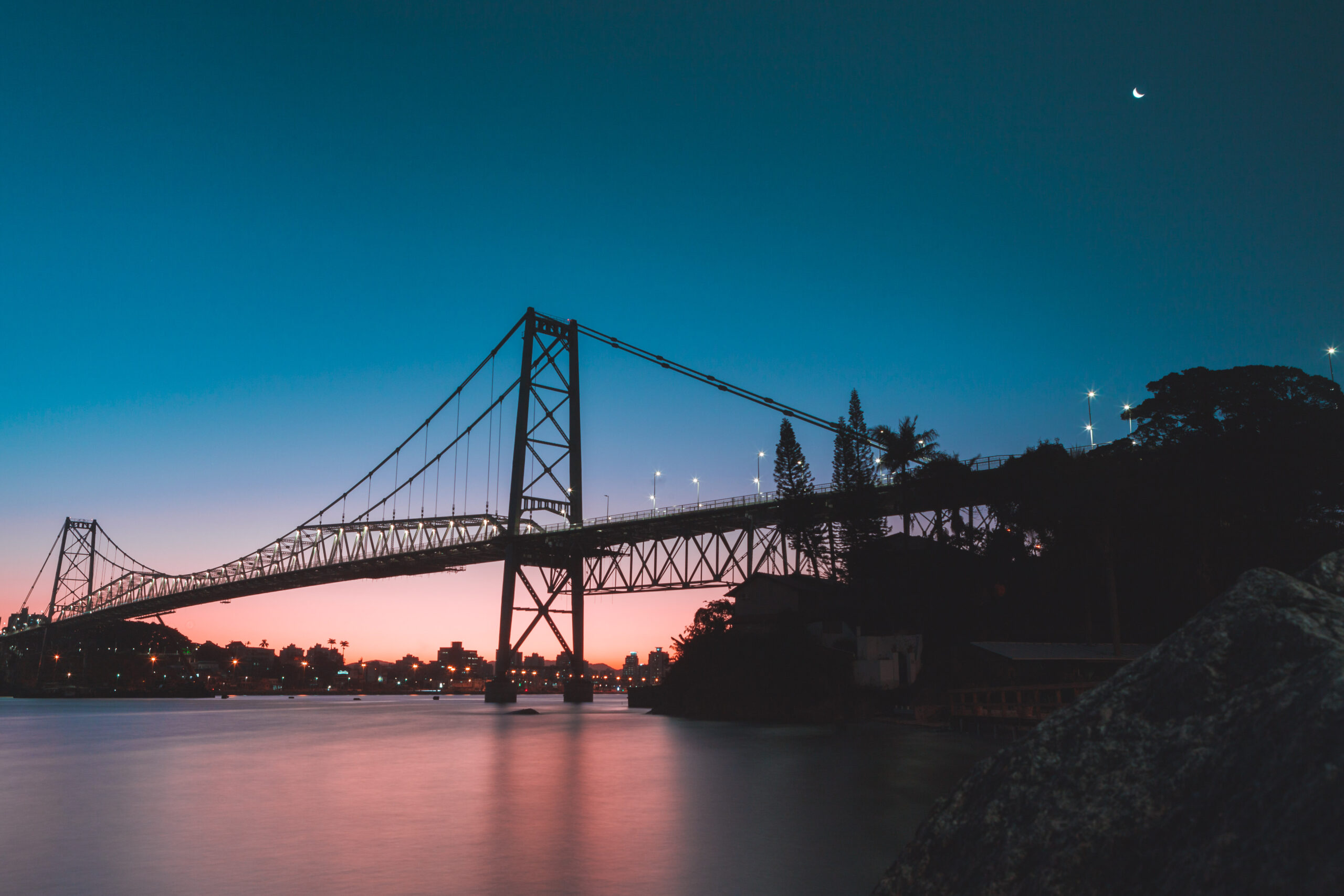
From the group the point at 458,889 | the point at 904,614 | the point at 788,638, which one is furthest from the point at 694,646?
the point at 458,889

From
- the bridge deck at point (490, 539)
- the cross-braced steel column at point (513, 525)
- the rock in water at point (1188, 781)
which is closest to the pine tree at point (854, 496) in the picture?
the bridge deck at point (490, 539)

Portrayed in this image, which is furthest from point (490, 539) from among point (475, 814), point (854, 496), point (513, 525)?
point (475, 814)

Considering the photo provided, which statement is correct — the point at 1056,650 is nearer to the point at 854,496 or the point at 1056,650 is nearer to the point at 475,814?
the point at 854,496

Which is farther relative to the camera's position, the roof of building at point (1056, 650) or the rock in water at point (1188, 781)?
the roof of building at point (1056, 650)

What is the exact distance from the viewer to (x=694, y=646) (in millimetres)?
60188

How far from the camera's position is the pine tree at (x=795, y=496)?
206 feet

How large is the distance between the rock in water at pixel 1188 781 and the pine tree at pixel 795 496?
5862cm

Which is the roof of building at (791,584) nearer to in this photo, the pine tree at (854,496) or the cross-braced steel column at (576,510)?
the pine tree at (854,496)

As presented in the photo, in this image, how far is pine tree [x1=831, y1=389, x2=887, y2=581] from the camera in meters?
62.0

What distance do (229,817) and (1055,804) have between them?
18373 mm

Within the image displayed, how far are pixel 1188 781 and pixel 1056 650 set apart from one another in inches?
1806

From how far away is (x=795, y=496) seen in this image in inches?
2554

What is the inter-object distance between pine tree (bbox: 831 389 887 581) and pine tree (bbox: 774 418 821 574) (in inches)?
71.8

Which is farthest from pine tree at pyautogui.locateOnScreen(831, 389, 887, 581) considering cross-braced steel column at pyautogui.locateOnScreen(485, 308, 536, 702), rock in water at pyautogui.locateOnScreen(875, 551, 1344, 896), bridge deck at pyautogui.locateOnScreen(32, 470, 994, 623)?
rock in water at pyautogui.locateOnScreen(875, 551, 1344, 896)
